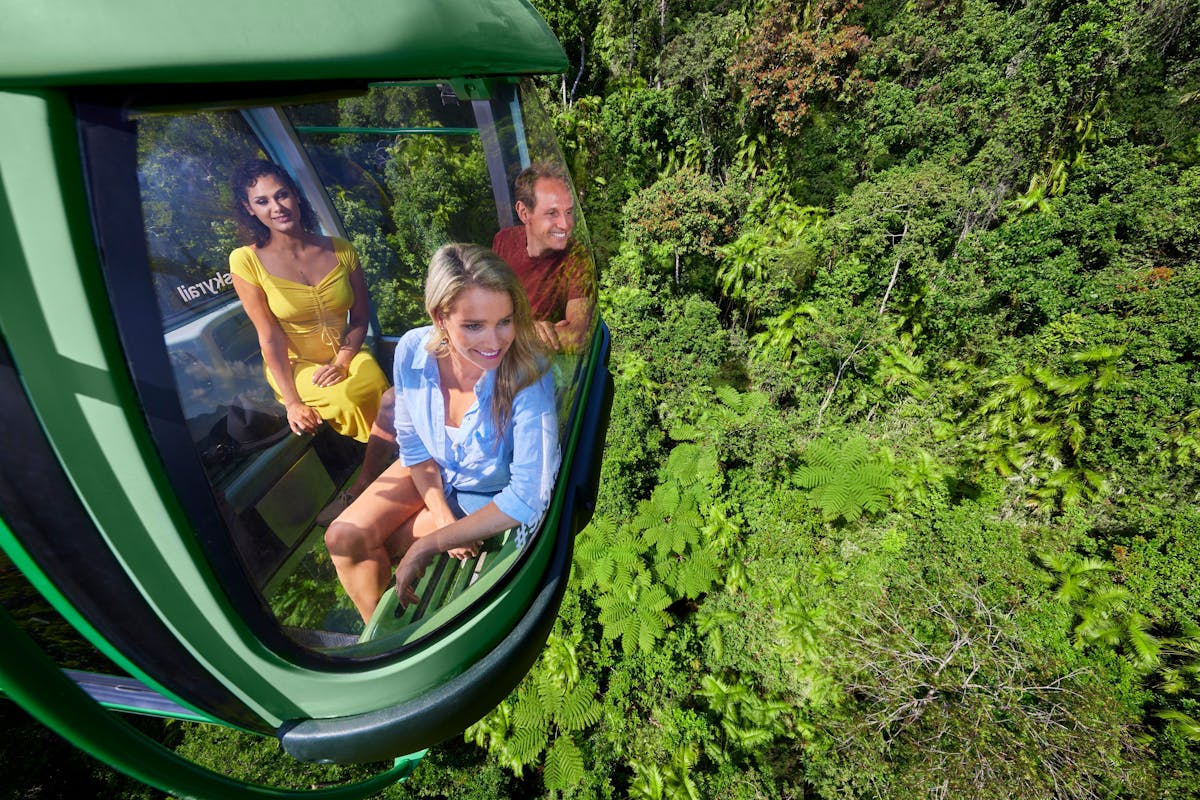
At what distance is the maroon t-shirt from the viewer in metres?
1.30

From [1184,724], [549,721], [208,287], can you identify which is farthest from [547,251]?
[1184,724]

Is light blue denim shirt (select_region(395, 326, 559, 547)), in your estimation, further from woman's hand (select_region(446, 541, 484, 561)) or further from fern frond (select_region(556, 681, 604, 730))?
fern frond (select_region(556, 681, 604, 730))

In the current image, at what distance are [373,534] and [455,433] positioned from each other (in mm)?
303

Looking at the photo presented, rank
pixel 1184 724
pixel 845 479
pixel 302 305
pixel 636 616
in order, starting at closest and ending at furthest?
pixel 302 305, pixel 1184 724, pixel 636 616, pixel 845 479

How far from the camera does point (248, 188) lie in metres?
0.94

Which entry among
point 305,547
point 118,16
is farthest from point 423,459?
point 118,16

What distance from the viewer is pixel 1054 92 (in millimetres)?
7629

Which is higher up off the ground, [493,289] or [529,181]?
[529,181]

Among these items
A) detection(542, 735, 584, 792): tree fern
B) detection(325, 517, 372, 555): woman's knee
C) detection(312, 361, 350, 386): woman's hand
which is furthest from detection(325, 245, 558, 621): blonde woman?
detection(542, 735, 584, 792): tree fern

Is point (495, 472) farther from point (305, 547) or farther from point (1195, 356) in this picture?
point (1195, 356)

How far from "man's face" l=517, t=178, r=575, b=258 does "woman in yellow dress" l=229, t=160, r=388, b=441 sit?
18.7 inches

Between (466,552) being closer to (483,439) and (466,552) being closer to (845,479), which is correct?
(483,439)

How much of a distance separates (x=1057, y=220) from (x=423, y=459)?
958 centimetres

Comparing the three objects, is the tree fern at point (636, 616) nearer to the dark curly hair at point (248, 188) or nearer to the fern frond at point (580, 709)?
the fern frond at point (580, 709)
